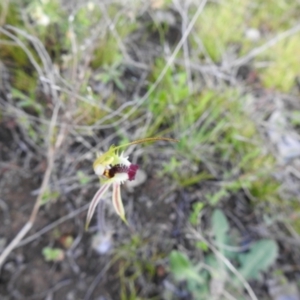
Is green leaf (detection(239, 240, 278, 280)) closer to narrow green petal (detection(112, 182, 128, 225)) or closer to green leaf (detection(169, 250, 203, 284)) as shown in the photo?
green leaf (detection(169, 250, 203, 284))

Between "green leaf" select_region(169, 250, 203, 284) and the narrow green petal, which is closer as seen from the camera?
the narrow green petal

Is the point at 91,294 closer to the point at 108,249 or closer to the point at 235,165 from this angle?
the point at 108,249

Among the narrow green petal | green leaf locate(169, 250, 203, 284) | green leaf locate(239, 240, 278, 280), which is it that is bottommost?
green leaf locate(169, 250, 203, 284)

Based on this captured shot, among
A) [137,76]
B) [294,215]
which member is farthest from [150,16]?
[294,215]

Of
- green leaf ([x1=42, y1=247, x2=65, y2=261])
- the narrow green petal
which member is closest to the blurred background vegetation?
green leaf ([x1=42, y1=247, x2=65, y2=261])

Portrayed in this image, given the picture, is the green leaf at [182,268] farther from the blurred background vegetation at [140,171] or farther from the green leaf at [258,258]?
the green leaf at [258,258]

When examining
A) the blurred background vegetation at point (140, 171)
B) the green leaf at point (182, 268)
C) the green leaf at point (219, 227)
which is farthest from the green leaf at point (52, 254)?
the green leaf at point (219, 227)

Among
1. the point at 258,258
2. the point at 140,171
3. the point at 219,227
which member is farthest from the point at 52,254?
the point at 258,258

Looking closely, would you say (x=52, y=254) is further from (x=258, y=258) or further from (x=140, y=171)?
(x=258, y=258)

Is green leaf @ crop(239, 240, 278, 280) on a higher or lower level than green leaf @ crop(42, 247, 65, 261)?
higher
